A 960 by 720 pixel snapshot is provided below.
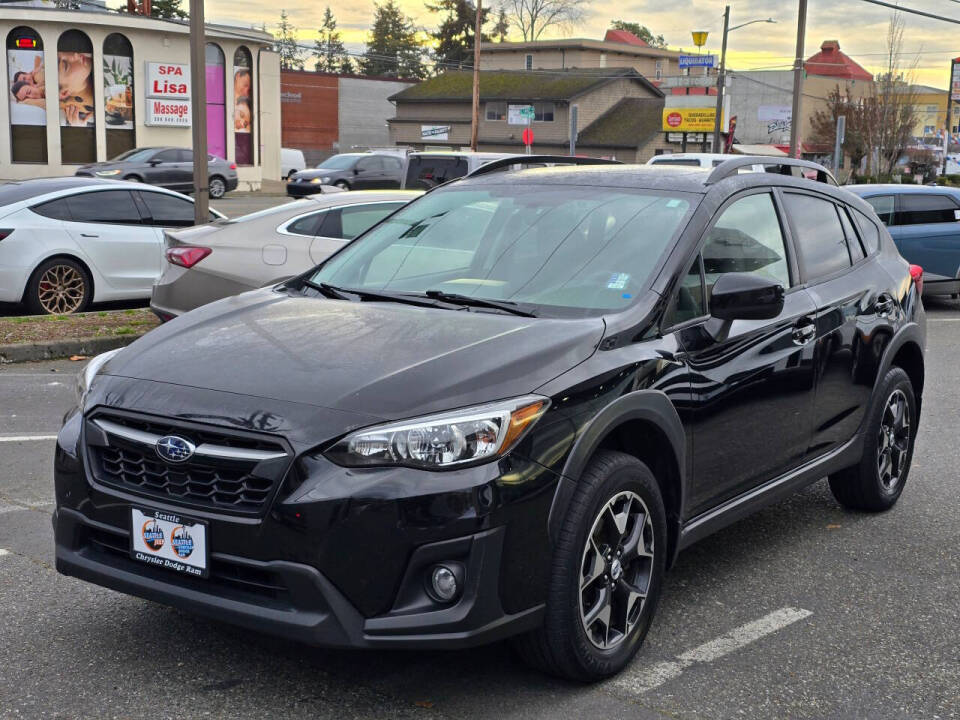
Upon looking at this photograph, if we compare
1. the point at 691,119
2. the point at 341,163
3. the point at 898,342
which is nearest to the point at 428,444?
the point at 898,342

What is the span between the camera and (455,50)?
106 meters

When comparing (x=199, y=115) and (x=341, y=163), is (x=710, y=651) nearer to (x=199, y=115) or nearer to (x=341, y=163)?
(x=199, y=115)

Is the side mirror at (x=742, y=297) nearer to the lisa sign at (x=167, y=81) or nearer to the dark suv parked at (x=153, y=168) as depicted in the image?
the dark suv parked at (x=153, y=168)

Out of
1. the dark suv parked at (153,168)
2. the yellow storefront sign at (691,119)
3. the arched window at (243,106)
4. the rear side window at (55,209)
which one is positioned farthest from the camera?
the yellow storefront sign at (691,119)

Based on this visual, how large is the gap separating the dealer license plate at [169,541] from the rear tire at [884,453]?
3.57 m

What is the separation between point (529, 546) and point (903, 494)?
3813mm

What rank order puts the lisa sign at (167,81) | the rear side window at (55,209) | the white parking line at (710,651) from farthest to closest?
1. the lisa sign at (167,81)
2. the rear side window at (55,209)
3. the white parking line at (710,651)

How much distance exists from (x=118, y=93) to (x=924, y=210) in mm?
31923

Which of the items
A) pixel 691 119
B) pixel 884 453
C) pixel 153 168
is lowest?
pixel 884 453

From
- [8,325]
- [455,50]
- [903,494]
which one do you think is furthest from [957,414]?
[455,50]

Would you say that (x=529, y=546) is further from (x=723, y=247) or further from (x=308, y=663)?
(x=723, y=247)

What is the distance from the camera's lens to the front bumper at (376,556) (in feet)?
10.8

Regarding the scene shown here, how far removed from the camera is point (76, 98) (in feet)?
132

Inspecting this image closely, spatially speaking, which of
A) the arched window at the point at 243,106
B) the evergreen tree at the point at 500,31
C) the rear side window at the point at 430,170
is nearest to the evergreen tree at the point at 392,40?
the evergreen tree at the point at 500,31
